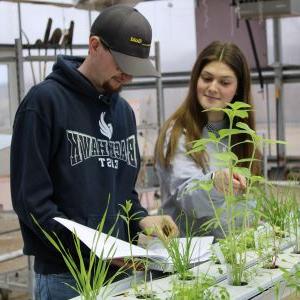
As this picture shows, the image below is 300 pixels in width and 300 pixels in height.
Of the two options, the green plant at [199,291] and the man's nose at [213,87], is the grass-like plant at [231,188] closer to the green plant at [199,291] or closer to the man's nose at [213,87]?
the green plant at [199,291]

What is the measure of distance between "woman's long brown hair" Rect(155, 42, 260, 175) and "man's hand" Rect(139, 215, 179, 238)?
28 centimetres

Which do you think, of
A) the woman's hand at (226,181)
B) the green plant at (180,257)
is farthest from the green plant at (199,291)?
the woman's hand at (226,181)

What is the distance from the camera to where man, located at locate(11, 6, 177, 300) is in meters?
1.60

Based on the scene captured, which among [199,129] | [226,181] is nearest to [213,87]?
[199,129]

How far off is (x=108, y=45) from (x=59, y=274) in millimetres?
636

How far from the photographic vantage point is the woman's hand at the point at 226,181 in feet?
5.13

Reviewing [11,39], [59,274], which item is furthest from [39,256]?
[11,39]

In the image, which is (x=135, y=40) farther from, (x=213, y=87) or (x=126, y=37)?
(x=213, y=87)

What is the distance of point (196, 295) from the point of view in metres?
1.20

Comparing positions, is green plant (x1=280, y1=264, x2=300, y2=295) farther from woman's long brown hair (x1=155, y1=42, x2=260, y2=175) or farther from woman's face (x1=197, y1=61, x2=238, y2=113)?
woman's face (x1=197, y1=61, x2=238, y2=113)

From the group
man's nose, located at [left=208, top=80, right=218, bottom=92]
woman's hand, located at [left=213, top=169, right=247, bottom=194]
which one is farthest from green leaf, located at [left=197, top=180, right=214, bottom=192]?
man's nose, located at [left=208, top=80, right=218, bottom=92]

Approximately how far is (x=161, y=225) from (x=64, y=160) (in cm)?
32

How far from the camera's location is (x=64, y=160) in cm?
167

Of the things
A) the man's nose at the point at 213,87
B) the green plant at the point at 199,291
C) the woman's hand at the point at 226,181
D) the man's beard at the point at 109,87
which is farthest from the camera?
the man's nose at the point at 213,87
